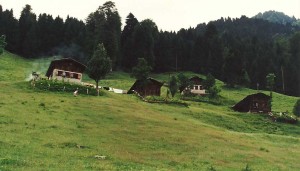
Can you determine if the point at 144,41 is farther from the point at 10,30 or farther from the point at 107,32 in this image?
the point at 10,30

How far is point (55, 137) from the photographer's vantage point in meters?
37.1

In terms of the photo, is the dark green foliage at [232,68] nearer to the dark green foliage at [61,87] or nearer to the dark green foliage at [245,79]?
the dark green foliage at [245,79]

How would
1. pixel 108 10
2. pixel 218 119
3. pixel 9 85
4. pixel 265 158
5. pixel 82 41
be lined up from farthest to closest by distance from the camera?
1. pixel 82 41
2. pixel 108 10
3. pixel 9 85
4. pixel 218 119
5. pixel 265 158

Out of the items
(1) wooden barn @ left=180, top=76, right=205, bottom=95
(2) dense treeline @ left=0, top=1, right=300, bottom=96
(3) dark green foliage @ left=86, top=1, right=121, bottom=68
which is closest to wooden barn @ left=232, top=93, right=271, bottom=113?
(1) wooden barn @ left=180, top=76, right=205, bottom=95

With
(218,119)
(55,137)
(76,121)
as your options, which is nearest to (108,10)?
(218,119)

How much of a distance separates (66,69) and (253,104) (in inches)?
1592

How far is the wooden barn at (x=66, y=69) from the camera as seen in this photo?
302ft

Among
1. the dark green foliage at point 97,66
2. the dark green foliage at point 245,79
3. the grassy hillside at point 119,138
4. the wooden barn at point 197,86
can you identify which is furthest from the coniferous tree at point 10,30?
the grassy hillside at point 119,138

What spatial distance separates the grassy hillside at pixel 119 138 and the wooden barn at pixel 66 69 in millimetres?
18034

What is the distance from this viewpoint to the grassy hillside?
29.7 meters

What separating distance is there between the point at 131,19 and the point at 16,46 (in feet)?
140

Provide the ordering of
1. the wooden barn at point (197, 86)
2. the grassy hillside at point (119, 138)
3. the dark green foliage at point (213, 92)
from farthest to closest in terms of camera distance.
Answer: the wooden barn at point (197, 86) < the dark green foliage at point (213, 92) < the grassy hillside at point (119, 138)

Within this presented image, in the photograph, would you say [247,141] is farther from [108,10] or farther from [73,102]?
[108,10]

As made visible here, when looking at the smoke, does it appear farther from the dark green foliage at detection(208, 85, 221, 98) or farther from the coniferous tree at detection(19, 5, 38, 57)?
the dark green foliage at detection(208, 85, 221, 98)
